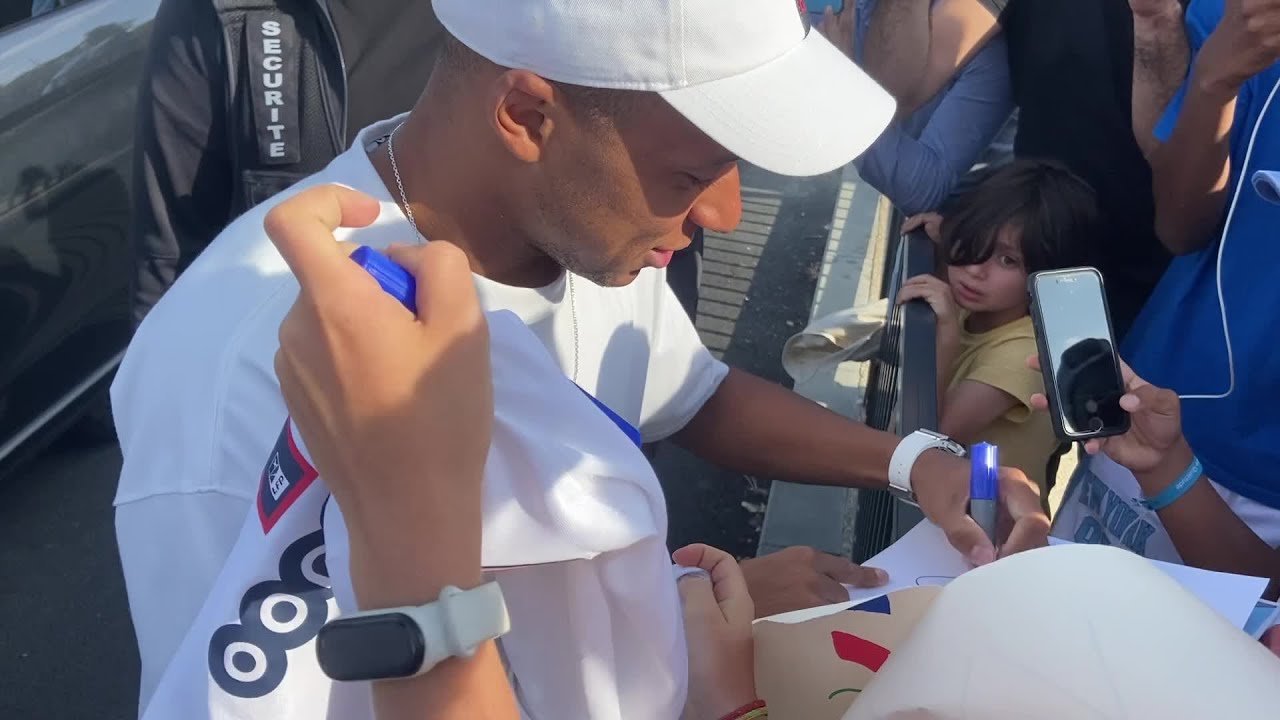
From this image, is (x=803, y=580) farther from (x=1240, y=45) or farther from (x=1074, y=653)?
(x=1240, y=45)

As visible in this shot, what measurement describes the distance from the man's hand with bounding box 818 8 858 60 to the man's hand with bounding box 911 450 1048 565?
138 cm

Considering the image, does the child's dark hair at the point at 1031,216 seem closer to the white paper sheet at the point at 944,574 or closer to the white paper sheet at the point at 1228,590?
the white paper sheet at the point at 944,574

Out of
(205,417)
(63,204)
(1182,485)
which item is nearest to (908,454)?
(1182,485)

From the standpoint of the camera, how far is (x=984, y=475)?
1.67 m

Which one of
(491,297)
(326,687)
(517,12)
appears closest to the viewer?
(326,687)

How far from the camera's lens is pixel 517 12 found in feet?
4.38

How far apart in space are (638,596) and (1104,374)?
1094 millimetres

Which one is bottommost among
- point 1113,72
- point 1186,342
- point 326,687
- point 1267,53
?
point 1186,342

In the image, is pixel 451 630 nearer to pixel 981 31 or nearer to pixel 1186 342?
pixel 1186 342

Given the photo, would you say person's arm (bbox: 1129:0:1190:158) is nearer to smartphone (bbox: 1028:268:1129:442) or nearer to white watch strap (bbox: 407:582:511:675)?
smartphone (bbox: 1028:268:1129:442)

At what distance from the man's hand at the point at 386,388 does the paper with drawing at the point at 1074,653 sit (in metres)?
0.42

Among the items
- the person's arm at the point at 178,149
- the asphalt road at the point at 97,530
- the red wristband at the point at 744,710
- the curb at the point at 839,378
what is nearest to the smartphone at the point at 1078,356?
the red wristband at the point at 744,710

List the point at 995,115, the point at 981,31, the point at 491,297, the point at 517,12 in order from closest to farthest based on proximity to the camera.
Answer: the point at 517,12 < the point at 491,297 < the point at 981,31 < the point at 995,115

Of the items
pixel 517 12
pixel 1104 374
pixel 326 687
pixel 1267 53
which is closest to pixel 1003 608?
pixel 326 687
